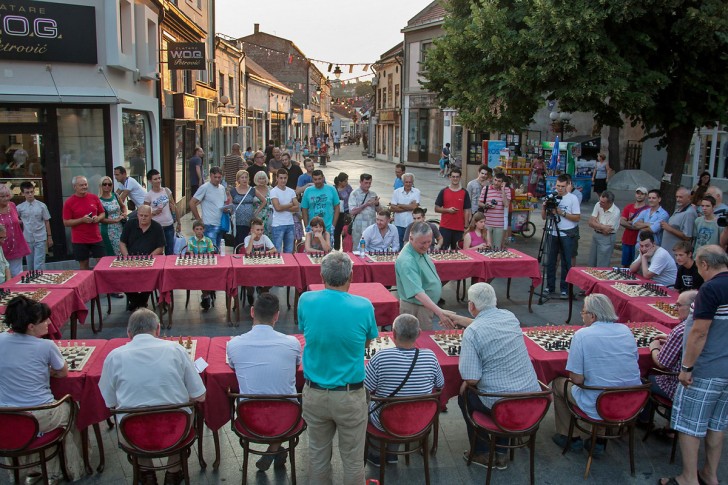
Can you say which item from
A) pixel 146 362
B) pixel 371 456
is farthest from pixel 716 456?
pixel 146 362

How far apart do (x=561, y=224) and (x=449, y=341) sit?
4964mm

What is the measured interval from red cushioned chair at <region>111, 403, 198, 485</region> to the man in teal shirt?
2.83 ft

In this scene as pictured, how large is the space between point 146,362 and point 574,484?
129 inches

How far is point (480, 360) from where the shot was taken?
465 cm

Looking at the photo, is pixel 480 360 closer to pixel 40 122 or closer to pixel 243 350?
pixel 243 350

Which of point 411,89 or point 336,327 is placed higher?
point 411,89

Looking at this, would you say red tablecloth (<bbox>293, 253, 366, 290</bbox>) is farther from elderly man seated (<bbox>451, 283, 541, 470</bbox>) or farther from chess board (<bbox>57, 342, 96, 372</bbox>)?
elderly man seated (<bbox>451, 283, 541, 470</bbox>)

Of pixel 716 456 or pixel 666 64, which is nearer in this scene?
pixel 716 456

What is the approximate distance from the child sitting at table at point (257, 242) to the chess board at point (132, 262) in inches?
50.9

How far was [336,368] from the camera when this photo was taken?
3975 mm

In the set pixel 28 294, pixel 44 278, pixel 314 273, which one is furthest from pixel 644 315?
pixel 44 278

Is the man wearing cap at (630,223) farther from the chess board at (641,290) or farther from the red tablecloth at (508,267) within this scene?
the chess board at (641,290)

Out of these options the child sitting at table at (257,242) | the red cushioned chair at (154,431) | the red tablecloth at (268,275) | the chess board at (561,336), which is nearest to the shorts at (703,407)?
the chess board at (561,336)

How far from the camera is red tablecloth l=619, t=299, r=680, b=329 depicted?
616 centimetres
